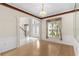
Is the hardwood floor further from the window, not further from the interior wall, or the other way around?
the window

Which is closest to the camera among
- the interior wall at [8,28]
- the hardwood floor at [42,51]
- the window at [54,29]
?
the hardwood floor at [42,51]

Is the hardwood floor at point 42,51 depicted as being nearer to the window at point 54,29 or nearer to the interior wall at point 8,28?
the interior wall at point 8,28

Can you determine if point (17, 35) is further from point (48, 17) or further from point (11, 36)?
point (48, 17)

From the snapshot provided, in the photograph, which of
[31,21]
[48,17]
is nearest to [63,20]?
[48,17]

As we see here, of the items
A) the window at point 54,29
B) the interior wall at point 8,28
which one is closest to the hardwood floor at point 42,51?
the interior wall at point 8,28

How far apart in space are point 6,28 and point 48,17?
2.64m

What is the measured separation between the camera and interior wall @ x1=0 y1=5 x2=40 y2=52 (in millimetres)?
2986

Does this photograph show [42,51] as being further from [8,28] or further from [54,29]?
[54,29]

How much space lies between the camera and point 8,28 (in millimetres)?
3264

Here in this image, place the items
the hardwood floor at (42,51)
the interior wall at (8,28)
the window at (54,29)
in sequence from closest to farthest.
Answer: the hardwood floor at (42,51), the interior wall at (8,28), the window at (54,29)

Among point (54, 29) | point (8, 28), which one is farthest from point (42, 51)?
point (54, 29)

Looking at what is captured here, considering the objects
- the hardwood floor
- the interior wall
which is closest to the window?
the hardwood floor

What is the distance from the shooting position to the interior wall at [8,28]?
2986 mm

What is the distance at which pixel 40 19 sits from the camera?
5.54 metres
